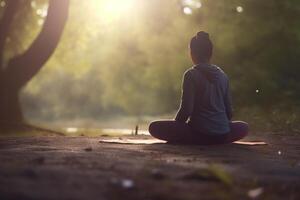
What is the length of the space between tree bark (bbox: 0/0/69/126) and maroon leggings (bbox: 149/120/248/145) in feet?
23.7

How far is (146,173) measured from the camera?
219 inches

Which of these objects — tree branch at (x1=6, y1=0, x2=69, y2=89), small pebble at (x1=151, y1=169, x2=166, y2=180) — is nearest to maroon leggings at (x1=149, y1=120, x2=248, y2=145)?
small pebble at (x1=151, y1=169, x2=166, y2=180)

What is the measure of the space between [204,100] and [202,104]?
0.06 m

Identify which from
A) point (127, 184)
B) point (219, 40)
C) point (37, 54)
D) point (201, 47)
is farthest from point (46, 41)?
point (127, 184)

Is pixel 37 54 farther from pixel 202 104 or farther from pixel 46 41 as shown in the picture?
pixel 202 104

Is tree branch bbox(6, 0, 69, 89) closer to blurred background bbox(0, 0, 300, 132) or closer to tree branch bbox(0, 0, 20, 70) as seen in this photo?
tree branch bbox(0, 0, 20, 70)

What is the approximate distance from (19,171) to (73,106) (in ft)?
225

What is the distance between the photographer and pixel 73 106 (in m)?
73.4

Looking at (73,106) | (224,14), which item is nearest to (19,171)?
(224,14)

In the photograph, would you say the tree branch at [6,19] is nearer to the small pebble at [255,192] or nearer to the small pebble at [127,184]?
the small pebble at [127,184]

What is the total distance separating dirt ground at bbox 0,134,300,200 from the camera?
465 cm

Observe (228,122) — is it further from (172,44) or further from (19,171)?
(172,44)

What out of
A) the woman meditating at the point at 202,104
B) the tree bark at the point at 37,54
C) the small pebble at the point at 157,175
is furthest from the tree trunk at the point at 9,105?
the small pebble at the point at 157,175

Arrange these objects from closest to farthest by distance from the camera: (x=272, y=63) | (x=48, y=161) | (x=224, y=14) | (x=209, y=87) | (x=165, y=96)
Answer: (x=48, y=161)
(x=209, y=87)
(x=272, y=63)
(x=224, y=14)
(x=165, y=96)
